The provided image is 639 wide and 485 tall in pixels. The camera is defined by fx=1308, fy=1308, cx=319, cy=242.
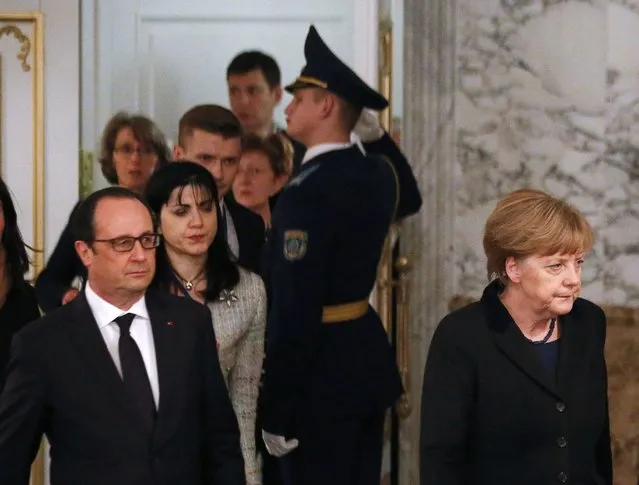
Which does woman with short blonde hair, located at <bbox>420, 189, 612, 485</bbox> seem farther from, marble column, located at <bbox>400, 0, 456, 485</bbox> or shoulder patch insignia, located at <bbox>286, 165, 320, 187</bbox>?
marble column, located at <bbox>400, 0, 456, 485</bbox>

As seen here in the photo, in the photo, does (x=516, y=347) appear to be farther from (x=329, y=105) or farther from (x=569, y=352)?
(x=329, y=105)

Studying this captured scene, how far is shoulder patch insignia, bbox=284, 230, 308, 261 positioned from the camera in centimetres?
382

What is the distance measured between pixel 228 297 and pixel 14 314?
60 cm

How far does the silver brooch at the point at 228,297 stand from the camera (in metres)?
3.70

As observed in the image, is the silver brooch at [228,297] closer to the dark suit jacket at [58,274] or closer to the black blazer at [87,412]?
the dark suit jacket at [58,274]

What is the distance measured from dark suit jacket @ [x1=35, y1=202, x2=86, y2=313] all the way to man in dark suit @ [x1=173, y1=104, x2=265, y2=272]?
654mm

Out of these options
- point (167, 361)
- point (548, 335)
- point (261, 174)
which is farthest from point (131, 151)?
point (548, 335)

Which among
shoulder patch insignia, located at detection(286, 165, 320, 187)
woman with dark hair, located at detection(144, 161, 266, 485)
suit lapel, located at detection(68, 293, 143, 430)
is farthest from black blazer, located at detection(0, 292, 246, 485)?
shoulder patch insignia, located at detection(286, 165, 320, 187)

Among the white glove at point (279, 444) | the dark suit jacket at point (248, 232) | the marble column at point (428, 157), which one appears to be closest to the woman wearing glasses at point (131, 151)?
the dark suit jacket at point (248, 232)

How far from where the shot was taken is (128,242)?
2965 mm

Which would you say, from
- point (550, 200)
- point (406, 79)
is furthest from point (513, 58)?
point (550, 200)

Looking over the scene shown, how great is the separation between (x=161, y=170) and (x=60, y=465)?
45.3 inches

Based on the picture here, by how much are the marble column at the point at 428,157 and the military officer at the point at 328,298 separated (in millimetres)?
593

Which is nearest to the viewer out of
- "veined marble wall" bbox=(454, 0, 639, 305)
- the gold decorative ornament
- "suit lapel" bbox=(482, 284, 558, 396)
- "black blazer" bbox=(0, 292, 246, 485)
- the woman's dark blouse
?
"black blazer" bbox=(0, 292, 246, 485)
